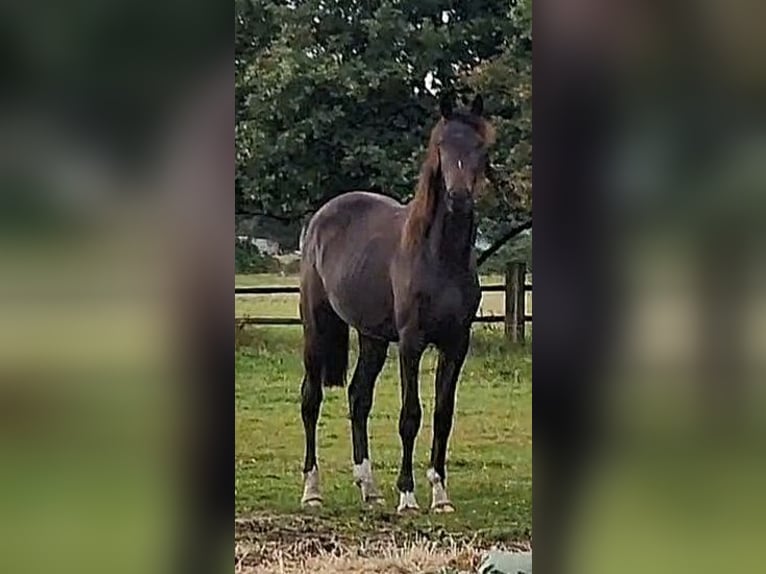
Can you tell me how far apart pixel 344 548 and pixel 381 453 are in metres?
0.24

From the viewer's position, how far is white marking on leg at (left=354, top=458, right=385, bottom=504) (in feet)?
9.15

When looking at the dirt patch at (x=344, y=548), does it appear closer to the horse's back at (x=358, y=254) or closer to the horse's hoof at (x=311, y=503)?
the horse's hoof at (x=311, y=503)

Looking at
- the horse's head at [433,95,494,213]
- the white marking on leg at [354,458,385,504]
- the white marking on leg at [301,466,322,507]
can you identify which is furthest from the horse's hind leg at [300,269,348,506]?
the horse's head at [433,95,494,213]

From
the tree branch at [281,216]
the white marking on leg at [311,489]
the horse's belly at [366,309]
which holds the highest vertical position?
the tree branch at [281,216]

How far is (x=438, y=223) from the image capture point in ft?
9.06

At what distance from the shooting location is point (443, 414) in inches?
110

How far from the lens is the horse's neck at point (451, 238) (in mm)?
2752

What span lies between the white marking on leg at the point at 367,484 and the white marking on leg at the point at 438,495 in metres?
0.12

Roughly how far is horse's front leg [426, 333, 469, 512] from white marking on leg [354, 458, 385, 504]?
130 millimetres

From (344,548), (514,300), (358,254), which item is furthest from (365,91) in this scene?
(344,548)
